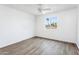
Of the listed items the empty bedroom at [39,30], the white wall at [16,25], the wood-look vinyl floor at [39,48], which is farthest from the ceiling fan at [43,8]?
the wood-look vinyl floor at [39,48]

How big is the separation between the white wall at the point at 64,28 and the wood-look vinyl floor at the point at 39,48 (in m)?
0.12

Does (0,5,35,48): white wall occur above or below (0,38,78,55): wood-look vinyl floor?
above

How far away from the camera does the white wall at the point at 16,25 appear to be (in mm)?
1577

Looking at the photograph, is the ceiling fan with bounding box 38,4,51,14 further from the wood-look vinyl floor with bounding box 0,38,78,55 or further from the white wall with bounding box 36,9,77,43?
the wood-look vinyl floor with bounding box 0,38,78,55

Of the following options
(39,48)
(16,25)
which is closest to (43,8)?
(16,25)

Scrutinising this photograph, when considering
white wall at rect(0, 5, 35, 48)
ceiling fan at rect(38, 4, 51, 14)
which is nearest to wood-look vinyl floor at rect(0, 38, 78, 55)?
white wall at rect(0, 5, 35, 48)

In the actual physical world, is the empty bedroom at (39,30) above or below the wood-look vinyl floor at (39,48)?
above

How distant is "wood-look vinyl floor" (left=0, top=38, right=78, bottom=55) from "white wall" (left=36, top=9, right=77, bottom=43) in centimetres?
12

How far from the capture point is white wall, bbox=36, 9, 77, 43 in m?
1.46

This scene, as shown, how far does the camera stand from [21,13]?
1.63 m

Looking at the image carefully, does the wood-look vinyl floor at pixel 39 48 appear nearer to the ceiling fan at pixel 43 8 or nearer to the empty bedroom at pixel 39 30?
the empty bedroom at pixel 39 30

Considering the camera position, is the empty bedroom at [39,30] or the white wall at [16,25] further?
the white wall at [16,25]
